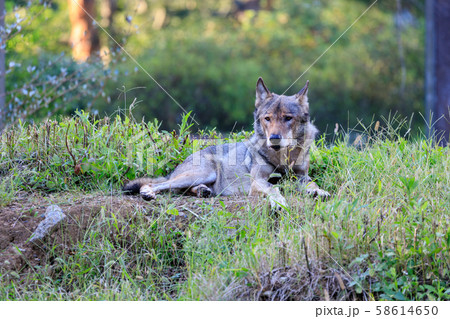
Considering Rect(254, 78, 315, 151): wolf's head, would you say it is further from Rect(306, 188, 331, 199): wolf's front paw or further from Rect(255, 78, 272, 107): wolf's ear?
Rect(306, 188, 331, 199): wolf's front paw

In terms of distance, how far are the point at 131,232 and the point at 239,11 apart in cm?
2054

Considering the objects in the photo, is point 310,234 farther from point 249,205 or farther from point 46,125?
point 46,125

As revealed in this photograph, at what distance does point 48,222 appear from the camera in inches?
190

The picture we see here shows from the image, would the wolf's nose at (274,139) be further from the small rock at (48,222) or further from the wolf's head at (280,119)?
the small rock at (48,222)

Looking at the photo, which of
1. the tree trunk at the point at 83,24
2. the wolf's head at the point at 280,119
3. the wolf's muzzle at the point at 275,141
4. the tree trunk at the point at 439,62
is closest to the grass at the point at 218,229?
the wolf's head at the point at 280,119

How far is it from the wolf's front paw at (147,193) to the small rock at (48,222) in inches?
32.5

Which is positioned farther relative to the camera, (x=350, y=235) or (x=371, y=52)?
(x=371, y=52)

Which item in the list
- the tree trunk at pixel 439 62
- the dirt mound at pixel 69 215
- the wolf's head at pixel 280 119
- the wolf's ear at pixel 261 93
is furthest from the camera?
the tree trunk at pixel 439 62

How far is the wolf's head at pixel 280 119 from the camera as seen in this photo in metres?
5.77

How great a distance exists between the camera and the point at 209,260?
14.5ft

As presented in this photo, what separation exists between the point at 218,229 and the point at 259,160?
58.9 inches

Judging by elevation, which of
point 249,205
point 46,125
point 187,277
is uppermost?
point 46,125
